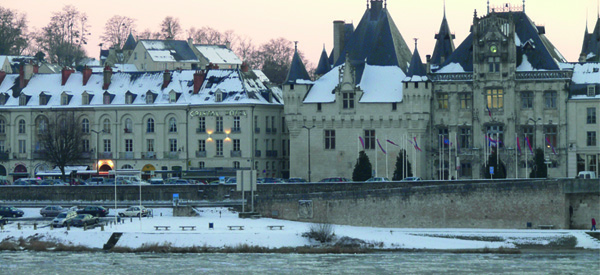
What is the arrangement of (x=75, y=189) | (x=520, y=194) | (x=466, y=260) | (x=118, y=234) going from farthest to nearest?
(x=75, y=189) → (x=520, y=194) → (x=118, y=234) → (x=466, y=260)

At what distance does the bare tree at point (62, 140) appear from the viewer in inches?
4749

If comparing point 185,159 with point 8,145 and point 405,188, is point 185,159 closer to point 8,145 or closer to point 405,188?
point 8,145

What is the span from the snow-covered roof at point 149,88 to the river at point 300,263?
3842cm

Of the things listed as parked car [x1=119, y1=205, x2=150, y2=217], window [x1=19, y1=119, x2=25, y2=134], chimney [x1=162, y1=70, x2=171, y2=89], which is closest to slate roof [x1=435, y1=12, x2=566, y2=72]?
chimney [x1=162, y1=70, x2=171, y2=89]

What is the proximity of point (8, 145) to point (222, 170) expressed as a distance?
20643mm

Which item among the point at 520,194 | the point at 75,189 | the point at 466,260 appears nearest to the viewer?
the point at 466,260

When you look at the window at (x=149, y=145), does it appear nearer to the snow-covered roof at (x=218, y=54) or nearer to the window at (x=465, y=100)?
the window at (x=465, y=100)

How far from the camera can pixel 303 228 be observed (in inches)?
3565

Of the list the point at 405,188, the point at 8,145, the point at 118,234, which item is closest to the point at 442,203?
the point at 405,188

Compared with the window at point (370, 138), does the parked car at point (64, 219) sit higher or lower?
lower

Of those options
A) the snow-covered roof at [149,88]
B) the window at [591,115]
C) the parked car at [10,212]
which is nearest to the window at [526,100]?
the window at [591,115]

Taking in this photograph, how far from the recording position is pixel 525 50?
113m

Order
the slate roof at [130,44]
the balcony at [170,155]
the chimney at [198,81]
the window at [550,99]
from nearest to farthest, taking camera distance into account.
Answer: the window at [550,99]
the balcony at [170,155]
the chimney at [198,81]
the slate roof at [130,44]

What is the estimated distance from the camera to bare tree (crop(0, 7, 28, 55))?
18462 centimetres
